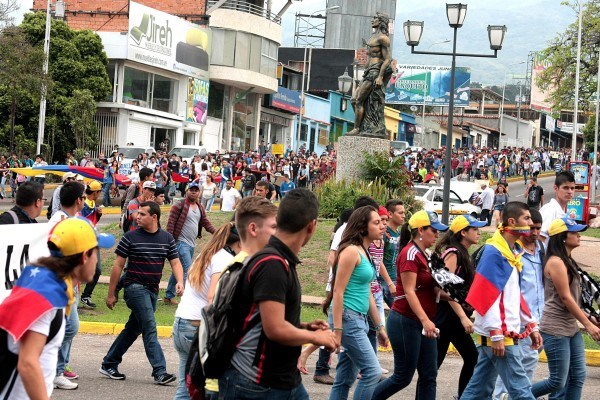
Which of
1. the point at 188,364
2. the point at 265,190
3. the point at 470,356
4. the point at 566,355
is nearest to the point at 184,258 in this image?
the point at 265,190

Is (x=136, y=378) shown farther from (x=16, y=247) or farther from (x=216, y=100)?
(x=216, y=100)

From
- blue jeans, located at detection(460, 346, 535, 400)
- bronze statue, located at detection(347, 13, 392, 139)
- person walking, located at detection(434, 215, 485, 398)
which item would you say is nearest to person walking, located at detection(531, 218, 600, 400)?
blue jeans, located at detection(460, 346, 535, 400)

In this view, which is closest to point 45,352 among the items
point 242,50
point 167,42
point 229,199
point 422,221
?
point 422,221

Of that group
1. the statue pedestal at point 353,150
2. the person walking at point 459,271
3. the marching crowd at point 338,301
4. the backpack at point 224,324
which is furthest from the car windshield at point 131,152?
the backpack at point 224,324

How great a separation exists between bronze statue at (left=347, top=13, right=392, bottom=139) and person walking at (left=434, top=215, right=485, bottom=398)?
44.9 ft

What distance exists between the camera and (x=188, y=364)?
485 cm

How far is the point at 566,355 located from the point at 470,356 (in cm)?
92

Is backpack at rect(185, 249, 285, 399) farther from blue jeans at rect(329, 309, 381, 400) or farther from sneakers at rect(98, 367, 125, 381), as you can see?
sneakers at rect(98, 367, 125, 381)

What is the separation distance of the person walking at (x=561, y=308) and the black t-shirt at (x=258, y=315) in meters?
3.28

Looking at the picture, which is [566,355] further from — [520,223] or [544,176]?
[544,176]

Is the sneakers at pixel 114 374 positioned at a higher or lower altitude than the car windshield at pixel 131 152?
lower

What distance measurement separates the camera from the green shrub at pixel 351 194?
20.0m

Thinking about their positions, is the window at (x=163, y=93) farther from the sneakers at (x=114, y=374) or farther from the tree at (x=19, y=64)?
the sneakers at (x=114, y=374)

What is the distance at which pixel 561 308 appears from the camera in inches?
291
